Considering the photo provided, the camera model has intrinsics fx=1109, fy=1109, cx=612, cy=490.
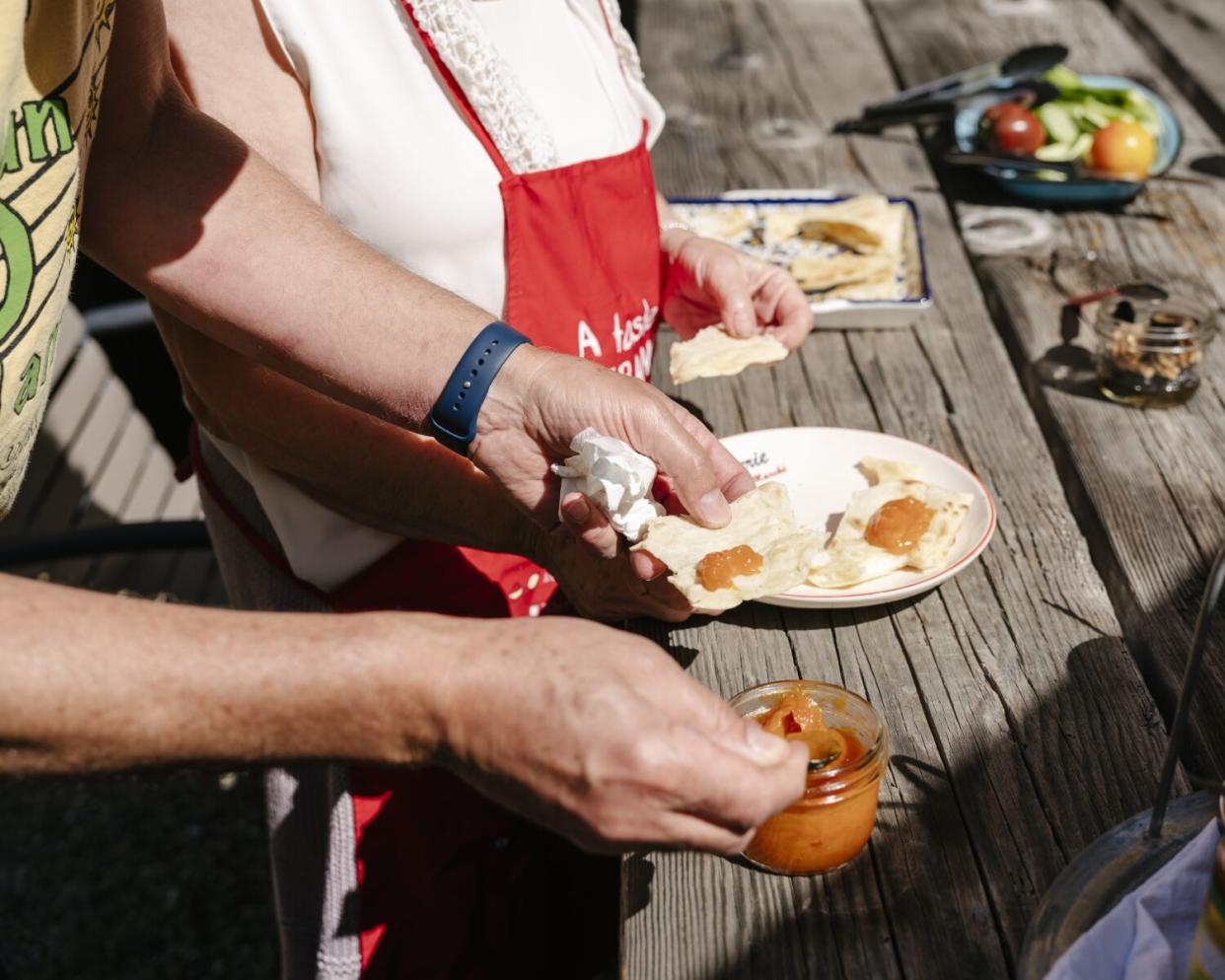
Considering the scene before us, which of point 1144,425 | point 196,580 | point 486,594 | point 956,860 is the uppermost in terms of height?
point 956,860

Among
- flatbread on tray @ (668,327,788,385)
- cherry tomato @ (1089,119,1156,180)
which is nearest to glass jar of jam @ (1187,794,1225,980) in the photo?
flatbread on tray @ (668,327,788,385)

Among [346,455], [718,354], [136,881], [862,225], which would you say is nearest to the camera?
[346,455]

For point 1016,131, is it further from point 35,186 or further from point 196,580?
point 196,580

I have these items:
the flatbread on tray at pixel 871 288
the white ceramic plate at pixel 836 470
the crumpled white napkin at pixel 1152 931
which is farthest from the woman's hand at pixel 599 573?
the flatbread on tray at pixel 871 288

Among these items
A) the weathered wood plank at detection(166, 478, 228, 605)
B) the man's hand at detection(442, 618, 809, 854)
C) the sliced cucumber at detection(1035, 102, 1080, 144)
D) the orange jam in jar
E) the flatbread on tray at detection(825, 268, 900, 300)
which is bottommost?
the weathered wood plank at detection(166, 478, 228, 605)

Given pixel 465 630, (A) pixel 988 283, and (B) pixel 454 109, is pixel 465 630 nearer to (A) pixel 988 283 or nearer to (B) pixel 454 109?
(B) pixel 454 109

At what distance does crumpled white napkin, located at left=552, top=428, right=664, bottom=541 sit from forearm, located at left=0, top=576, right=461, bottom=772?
42cm

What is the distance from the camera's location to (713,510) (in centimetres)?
152

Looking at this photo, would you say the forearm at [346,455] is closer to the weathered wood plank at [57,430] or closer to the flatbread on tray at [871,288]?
the flatbread on tray at [871,288]

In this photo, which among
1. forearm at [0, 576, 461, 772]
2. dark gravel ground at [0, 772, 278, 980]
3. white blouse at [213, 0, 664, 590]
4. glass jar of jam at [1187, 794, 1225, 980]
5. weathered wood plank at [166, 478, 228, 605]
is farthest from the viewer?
weathered wood plank at [166, 478, 228, 605]

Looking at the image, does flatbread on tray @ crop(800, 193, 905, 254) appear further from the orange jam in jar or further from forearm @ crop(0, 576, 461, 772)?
forearm @ crop(0, 576, 461, 772)

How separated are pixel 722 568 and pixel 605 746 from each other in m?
0.50

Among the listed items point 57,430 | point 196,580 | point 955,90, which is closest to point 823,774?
point 955,90

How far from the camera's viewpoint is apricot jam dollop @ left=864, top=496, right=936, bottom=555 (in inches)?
63.9
